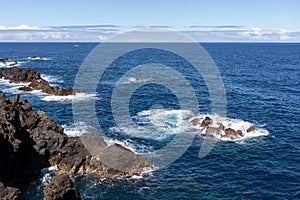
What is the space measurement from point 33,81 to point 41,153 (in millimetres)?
63063

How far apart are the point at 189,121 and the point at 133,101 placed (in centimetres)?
2475

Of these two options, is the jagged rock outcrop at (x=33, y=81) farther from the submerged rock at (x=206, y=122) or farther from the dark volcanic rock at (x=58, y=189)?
the dark volcanic rock at (x=58, y=189)

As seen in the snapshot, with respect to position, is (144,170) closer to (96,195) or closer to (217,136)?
(96,195)

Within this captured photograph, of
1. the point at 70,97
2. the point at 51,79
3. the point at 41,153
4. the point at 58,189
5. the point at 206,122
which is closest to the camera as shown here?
the point at 58,189

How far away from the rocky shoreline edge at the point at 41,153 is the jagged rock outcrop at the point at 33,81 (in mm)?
42669

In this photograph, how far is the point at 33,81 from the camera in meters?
106

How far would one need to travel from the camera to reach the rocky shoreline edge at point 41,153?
42.2 meters

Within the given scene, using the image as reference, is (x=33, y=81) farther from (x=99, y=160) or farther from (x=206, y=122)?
(x=99, y=160)

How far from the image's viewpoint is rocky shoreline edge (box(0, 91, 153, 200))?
138 feet

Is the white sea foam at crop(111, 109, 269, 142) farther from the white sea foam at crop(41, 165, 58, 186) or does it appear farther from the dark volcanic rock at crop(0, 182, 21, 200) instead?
the dark volcanic rock at crop(0, 182, 21, 200)

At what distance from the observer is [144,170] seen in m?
47.6

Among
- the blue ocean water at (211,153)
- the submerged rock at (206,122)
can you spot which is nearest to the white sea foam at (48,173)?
the blue ocean water at (211,153)

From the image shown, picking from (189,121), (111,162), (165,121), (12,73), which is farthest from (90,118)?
(12,73)

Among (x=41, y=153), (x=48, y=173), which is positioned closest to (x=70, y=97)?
(x=41, y=153)
